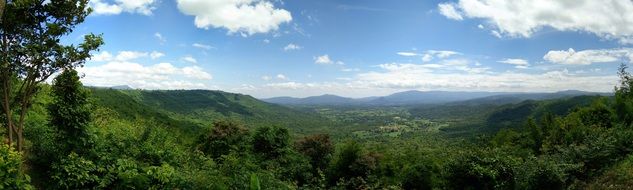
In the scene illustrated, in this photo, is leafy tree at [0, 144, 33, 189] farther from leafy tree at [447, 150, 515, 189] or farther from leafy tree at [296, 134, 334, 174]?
leafy tree at [296, 134, 334, 174]

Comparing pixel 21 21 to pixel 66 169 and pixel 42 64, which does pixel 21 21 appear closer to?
pixel 42 64

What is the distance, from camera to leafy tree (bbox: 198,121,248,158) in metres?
33.3

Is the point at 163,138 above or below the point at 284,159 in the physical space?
above

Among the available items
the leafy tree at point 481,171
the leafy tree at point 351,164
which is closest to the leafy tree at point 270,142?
the leafy tree at point 351,164

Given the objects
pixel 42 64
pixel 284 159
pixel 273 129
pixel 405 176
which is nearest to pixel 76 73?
pixel 42 64

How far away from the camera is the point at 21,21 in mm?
12305

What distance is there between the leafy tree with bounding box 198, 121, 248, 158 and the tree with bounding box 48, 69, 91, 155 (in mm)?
18867

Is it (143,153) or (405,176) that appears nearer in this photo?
(143,153)

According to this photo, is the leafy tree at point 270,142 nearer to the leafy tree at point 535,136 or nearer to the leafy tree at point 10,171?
the leafy tree at point 10,171

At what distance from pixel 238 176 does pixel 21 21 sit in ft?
26.3

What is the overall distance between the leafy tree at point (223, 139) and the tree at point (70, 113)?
1887cm

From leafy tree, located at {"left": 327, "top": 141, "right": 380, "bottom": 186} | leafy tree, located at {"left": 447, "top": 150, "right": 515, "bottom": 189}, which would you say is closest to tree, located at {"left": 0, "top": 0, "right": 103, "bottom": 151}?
leafy tree, located at {"left": 447, "top": 150, "right": 515, "bottom": 189}

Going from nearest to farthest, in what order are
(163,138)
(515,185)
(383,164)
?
1. (515,185)
2. (163,138)
3. (383,164)

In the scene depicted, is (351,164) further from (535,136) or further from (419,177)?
(535,136)
